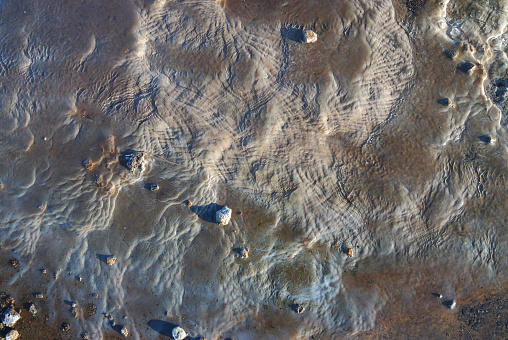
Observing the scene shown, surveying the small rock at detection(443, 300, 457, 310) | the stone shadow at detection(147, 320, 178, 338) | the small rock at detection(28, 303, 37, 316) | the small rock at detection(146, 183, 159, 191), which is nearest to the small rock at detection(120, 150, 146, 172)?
the small rock at detection(146, 183, 159, 191)

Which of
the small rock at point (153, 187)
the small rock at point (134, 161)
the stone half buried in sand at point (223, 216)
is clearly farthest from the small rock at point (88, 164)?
the stone half buried in sand at point (223, 216)

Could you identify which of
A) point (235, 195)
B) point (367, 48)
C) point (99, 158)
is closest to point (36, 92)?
point (99, 158)

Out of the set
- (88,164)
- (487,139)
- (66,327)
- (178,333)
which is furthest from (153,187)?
(487,139)

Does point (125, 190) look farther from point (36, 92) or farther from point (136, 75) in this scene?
point (36, 92)

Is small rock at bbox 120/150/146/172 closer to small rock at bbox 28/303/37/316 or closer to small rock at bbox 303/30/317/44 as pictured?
small rock at bbox 28/303/37/316

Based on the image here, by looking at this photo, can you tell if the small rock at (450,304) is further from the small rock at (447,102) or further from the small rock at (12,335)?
the small rock at (12,335)

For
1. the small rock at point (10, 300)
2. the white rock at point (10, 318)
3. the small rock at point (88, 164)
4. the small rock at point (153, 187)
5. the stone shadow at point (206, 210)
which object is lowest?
the white rock at point (10, 318)
